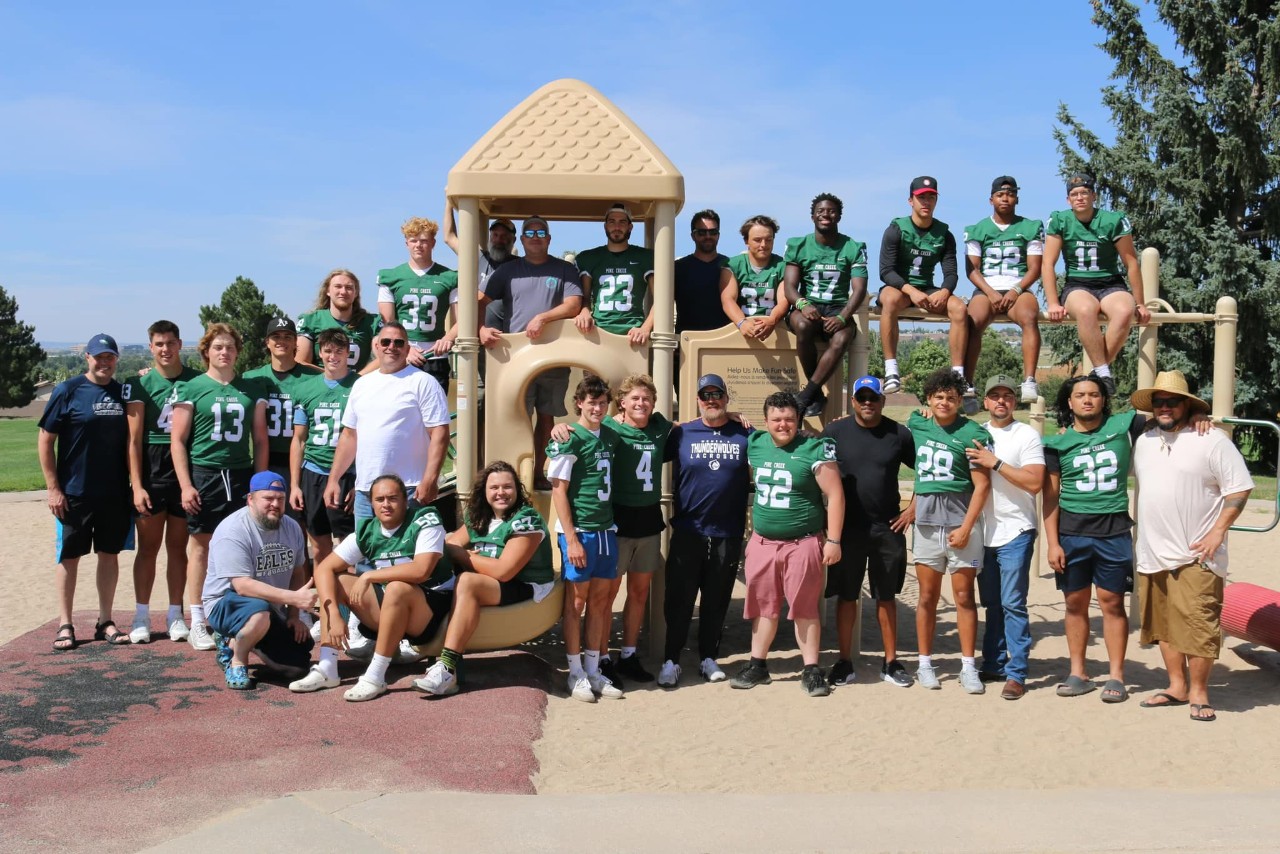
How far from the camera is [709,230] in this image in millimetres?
8078

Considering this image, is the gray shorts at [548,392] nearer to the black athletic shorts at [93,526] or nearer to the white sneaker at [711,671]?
the white sneaker at [711,671]

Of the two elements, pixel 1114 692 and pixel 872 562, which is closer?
pixel 1114 692

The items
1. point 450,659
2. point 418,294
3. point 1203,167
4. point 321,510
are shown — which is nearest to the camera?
point 450,659

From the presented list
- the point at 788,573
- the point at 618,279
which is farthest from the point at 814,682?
the point at 618,279

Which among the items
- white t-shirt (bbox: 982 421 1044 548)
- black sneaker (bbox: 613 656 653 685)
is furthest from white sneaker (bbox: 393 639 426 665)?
white t-shirt (bbox: 982 421 1044 548)

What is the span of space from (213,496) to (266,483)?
94 cm

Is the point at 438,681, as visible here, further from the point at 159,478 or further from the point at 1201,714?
the point at 1201,714

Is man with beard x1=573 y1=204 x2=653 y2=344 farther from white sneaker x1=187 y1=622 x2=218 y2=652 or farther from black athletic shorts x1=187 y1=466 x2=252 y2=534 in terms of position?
white sneaker x1=187 y1=622 x2=218 y2=652

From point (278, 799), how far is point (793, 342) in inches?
185

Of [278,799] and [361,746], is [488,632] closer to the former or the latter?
[361,746]

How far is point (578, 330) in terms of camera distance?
25.3ft

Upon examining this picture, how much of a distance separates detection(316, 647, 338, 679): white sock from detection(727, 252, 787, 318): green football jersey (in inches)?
141

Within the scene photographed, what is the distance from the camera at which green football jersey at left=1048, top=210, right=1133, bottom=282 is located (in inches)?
320

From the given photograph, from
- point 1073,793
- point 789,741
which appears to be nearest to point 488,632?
point 789,741
